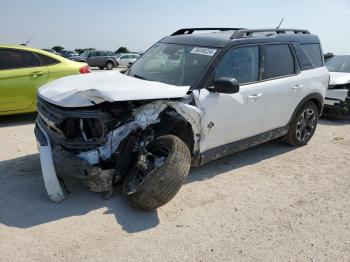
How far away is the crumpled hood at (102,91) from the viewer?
379 centimetres

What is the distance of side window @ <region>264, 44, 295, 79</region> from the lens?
→ 5191 mm

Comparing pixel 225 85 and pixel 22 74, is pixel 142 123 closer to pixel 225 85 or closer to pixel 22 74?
pixel 225 85

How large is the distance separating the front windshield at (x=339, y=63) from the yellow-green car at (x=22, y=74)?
643 centimetres

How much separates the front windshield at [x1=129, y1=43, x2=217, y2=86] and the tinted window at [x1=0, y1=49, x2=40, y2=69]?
283 cm

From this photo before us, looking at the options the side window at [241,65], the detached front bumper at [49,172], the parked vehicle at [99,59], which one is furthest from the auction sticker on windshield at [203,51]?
the parked vehicle at [99,59]

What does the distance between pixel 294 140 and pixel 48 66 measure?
4.79 m

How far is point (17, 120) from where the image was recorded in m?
7.58

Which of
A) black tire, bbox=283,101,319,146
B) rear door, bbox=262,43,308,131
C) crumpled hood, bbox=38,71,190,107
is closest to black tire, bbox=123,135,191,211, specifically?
crumpled hood, bbox=38,71,190,107

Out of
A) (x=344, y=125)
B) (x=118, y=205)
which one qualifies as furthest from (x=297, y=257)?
(x=344, y=125)

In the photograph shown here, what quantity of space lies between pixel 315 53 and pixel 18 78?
525cm

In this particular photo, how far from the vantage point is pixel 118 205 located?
13.2ft

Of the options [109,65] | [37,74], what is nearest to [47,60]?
Answer: [37,74]

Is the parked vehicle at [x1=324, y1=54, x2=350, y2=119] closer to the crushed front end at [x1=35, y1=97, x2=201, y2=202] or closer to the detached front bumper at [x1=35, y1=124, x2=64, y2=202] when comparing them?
the crushed front end at [x1=35, y1=97, x2=201, y2=202]

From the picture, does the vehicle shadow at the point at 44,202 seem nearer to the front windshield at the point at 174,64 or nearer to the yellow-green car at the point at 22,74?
the front windshield at the point at 174,64
